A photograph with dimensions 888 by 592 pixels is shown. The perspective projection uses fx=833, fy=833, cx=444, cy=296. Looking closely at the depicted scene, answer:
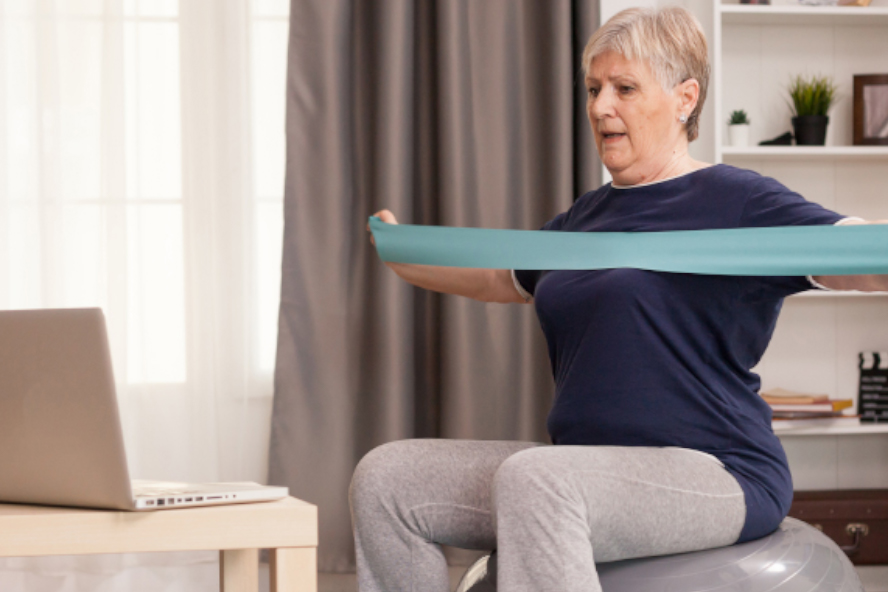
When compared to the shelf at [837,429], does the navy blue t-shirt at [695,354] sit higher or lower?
higher

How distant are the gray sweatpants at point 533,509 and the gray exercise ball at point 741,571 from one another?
21mm

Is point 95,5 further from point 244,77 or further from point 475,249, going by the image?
point 475,249

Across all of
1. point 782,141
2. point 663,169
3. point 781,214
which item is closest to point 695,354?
point 781,214

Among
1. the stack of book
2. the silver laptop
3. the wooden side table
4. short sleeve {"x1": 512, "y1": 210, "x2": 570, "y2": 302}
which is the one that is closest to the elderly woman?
short sleeve {"x1": 512, "y1": 210, "x2": 570, "y2": 302}

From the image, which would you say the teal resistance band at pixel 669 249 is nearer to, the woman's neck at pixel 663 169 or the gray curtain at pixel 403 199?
the woman's neck at pixel 663 169

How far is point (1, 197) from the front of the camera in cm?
228

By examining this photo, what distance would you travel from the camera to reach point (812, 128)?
242cm

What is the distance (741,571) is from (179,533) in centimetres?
75

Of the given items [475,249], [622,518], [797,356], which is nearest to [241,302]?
[475,249]

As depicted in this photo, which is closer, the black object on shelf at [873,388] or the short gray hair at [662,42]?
the short gray hair at [662,42]

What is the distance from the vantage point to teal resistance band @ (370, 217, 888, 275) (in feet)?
3.77

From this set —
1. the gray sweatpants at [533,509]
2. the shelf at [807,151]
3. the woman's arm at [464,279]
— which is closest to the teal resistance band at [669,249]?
the woman's arm at [464,279]

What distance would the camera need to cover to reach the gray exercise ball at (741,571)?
1129 mm

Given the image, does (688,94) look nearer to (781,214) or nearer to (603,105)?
(603,105)
